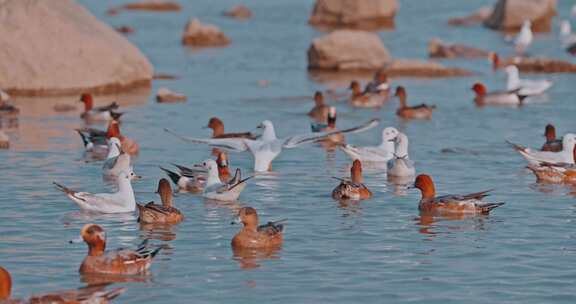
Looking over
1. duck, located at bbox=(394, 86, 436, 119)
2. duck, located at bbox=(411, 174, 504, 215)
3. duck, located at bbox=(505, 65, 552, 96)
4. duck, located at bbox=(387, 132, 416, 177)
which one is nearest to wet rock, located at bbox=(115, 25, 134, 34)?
duck, located at bbox=(505, 65, 552, 96)

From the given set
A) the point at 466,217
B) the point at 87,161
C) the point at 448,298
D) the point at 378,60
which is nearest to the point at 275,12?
the point at 378,60

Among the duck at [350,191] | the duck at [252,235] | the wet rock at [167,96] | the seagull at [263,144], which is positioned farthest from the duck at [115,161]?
the wet rock at [167,96]

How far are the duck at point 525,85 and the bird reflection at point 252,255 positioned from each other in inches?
614

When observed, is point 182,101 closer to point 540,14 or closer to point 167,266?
point 167,266

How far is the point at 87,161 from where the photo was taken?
67.2 feet

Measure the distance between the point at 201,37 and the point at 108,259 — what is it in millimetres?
28563

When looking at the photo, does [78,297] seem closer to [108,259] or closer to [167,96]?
[108,259]

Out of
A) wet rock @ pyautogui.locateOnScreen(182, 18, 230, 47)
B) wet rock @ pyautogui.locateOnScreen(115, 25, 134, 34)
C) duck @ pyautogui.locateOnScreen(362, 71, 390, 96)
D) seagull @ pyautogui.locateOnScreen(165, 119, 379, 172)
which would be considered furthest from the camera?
wet rock @ pyautogui.locateOnScreen(115, 25, 134, 34)

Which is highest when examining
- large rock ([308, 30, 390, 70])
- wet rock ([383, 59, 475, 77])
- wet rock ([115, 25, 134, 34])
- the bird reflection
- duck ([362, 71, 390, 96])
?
wet rock ([115, 25, 134, 34])

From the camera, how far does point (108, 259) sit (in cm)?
1259

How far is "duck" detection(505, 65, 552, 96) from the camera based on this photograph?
28.6m

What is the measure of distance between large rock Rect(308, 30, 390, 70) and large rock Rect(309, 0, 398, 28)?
13.4 meters

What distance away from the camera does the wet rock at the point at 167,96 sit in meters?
27.6

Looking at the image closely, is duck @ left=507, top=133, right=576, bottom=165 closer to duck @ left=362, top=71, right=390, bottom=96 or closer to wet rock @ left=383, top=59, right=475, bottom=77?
duck @ left=362, top=71, right=390, bottom=96
